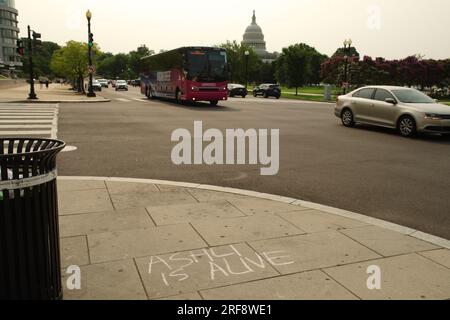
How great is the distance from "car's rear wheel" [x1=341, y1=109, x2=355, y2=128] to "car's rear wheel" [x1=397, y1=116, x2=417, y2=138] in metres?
2.31

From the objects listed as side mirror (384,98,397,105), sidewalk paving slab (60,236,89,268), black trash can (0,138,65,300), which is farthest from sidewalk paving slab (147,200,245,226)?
side mirror (384,98,397,105)

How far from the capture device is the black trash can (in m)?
2.88

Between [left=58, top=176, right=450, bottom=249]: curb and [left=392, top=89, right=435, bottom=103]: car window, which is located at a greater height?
Result: [left=392, top=89, right=435, bottom=103]: car window

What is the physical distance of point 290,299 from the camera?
3334 millimetres

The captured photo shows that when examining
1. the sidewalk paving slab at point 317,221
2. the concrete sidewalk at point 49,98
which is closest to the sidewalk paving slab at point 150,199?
the sidewalk paving slab at point 317,221

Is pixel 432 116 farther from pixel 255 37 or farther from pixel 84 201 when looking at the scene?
pixel 255 37

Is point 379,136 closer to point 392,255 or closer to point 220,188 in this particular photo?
point 220,188

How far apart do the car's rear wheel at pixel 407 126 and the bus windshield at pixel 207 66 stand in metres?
14.4

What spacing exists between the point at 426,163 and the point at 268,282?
6.76 metres

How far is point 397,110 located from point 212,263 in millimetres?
11222

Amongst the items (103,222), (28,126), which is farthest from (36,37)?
(103,222)

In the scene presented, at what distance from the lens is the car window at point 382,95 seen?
13924 mm

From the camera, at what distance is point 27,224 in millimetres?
2945

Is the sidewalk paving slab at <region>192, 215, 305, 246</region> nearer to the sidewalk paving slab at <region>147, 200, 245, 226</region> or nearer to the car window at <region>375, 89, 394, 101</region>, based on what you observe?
the sidewalk paving slab at <region>147, 200, 245, 226</region>
